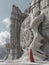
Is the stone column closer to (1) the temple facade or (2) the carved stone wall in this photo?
(2) the carved stone wall

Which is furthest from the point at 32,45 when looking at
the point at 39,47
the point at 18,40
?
the point at 18,40

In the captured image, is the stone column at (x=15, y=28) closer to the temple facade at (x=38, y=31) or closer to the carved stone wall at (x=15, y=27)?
the carved stone wall at (x=15, y=27)

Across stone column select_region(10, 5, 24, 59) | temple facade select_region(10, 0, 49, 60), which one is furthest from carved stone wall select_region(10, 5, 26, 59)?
temple facade select_region(10, 0, 49, 60)

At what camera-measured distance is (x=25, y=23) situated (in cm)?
1251

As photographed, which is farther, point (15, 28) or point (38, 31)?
point (15, 28)

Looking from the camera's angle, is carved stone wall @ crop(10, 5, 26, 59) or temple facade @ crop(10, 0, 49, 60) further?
carved stone wall @ crop(10, 5, 26, 59)

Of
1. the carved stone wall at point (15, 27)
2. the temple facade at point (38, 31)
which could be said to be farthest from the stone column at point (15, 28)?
the temple facade at point (38, 31)

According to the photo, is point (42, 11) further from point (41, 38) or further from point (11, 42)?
point (11, 42)

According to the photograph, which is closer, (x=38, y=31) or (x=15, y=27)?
(x=38, y=31)

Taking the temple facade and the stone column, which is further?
the stone column

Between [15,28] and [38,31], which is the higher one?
[15,28]

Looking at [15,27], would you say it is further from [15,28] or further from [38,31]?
[38,31]

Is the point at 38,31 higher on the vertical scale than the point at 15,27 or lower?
lower

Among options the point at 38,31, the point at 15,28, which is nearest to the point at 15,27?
the point at 15,28
